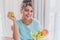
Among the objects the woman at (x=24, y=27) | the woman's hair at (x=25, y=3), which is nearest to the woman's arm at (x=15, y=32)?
the woman at (x=24, y=27)

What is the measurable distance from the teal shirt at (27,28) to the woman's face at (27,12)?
0.15 ft

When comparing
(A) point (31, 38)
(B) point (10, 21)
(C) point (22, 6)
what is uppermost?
(C) point (22, 6)

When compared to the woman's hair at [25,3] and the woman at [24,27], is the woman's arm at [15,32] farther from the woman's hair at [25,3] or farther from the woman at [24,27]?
the woman's hair at [25,3]

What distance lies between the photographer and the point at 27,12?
98 centimetres

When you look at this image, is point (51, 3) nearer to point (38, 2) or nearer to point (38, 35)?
point (38, 2)

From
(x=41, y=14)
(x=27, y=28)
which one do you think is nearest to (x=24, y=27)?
(x=27, y=28)

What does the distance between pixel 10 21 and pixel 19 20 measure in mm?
65

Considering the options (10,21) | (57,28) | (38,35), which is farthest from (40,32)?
(10,21)

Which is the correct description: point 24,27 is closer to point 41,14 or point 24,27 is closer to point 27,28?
point 27,28

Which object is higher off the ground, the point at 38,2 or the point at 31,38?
the point at 38,2

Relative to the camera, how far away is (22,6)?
0.97m

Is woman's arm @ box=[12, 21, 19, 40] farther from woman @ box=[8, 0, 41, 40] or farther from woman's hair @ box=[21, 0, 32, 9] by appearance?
woman's hair @ box=[21, 0, 32, 9]

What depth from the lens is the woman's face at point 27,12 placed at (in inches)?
38.2

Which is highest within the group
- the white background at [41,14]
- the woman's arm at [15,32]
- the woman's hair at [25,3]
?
the woman's hair at [25,3]
